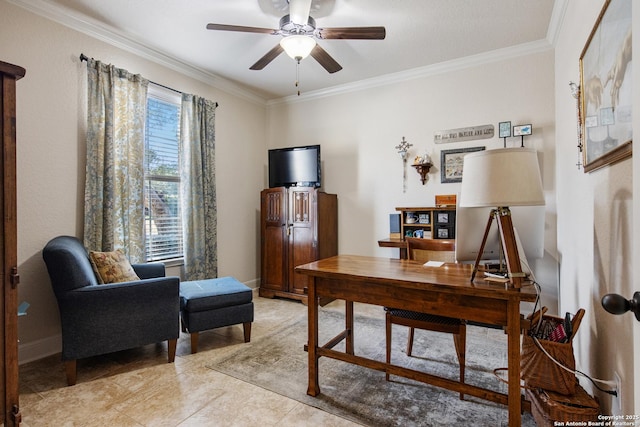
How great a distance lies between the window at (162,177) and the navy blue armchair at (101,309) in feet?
3.31

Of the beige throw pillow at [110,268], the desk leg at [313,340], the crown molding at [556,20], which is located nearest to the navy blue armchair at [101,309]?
the beige throw pillow at [110,268]

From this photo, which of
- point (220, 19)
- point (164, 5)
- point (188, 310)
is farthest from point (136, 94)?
point (188, 310)

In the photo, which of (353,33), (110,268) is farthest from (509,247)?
(110,268)

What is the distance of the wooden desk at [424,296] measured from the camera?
143cm

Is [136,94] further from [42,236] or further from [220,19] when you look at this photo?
[42,236]

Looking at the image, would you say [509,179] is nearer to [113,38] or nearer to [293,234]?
[293,234]

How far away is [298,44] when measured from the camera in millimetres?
2465

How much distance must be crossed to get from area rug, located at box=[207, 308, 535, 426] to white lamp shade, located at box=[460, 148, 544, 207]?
1252 millimetres

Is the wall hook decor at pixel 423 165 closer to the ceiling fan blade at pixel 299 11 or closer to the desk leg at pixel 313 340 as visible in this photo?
the ceiling fan blade at pixel 299 11

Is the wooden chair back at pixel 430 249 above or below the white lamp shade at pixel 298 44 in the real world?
below

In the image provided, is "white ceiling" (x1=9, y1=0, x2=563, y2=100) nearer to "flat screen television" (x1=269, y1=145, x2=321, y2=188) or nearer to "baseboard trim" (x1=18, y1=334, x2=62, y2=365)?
"flat screen television" (x1=269, y1=145, x2=321, y2=188)

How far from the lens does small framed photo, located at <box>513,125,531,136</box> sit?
3.24 m

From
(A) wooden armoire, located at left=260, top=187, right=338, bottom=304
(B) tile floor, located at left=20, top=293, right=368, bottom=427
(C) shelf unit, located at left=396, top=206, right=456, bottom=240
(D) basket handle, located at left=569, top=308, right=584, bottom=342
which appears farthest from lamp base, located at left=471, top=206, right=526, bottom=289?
(A) wooden armoire, located at left=260, top=187, right=338, bottom=304

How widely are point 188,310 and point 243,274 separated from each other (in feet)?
6.28
